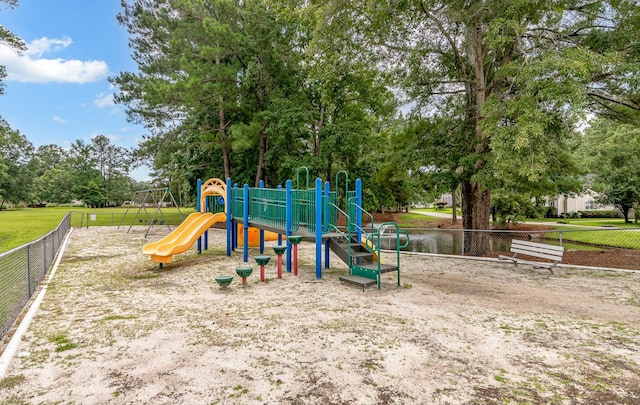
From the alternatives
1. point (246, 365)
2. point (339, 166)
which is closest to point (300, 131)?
point (339, 166)

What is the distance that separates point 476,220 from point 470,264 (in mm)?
3536

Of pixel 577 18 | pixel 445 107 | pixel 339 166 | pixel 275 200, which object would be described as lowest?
pixel 275 200

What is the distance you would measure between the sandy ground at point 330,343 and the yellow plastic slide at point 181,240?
1476mm

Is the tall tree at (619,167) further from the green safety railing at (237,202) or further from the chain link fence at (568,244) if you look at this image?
the green safety railing at (237,202)

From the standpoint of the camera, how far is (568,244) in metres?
17.2

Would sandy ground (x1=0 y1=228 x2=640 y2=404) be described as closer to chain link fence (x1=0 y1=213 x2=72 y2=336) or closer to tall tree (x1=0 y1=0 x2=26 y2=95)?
chain link fence (x1=0 y1=213 x2=72 y2=336)

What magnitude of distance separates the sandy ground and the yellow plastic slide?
148 cm

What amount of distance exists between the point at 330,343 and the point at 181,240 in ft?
22.5

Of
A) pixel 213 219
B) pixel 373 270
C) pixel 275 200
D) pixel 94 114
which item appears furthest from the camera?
pixel 94 114

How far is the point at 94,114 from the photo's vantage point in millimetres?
50906

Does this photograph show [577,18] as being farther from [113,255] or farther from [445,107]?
[113,255]

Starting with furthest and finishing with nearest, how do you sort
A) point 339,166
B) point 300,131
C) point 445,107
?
point 339,166
point 300,131
point 445,107

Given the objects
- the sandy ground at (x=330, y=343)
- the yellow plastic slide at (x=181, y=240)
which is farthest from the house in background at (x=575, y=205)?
the yellow plastic slide at (x=181, y=240)

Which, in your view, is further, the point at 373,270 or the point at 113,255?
the point at 113,255
